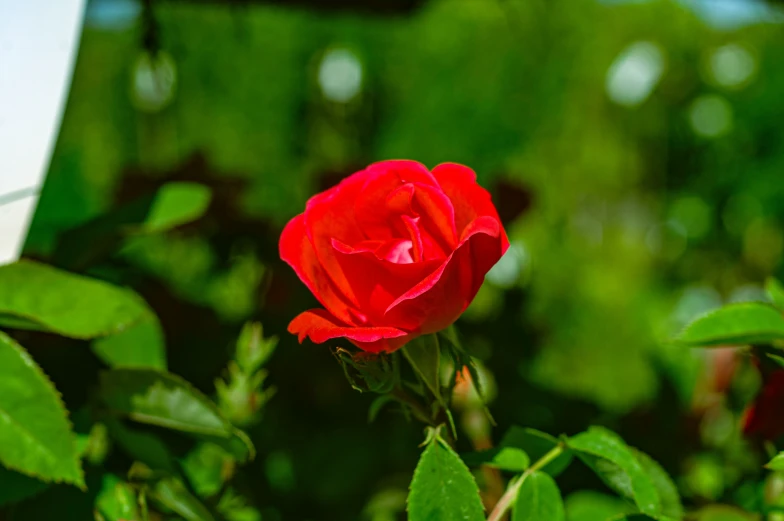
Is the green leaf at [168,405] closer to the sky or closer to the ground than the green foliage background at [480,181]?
closer to the sky

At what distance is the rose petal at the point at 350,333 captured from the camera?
35 centimetres

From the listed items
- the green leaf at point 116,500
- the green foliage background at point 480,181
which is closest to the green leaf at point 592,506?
the green foliage background at point 480,181

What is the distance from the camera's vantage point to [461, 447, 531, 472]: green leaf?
425 millimetres

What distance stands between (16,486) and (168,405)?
0.34ft

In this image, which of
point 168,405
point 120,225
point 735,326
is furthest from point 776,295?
point 120,225

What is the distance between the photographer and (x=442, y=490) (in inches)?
14.6

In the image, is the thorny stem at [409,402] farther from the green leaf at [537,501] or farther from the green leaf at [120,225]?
the green leaf at [120,225]

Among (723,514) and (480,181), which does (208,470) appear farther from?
(480,181)

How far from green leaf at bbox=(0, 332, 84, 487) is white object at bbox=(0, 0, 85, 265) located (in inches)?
5.6

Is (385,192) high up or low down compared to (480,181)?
up

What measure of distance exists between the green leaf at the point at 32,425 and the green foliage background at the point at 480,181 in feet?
0.62

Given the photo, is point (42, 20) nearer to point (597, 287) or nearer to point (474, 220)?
point (474, 220)

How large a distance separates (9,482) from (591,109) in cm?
358

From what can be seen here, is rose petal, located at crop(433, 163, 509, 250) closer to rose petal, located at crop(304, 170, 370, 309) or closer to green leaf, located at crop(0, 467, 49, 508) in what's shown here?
rose petal, located at crop(304, 170, 370, 309)
